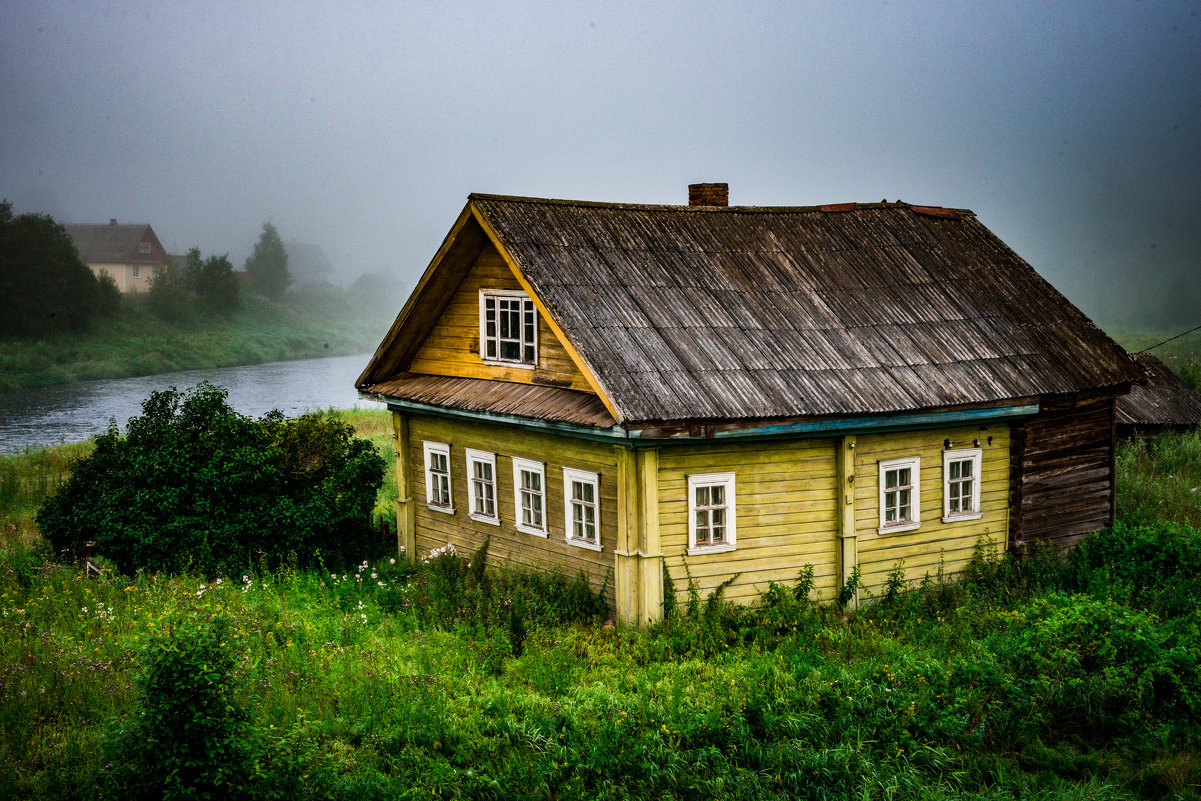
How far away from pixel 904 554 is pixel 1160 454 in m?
12.4

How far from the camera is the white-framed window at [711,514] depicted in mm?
12578

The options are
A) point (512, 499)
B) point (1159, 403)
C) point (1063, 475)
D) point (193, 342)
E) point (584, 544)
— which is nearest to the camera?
point (584, 544)

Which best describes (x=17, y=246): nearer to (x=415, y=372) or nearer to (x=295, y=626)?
(x=415, y=372)

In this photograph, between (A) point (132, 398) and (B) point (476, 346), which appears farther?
(A) point (132, 398)

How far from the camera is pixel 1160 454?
897 inches

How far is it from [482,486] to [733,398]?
187 inches

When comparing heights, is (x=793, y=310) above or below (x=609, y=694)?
above

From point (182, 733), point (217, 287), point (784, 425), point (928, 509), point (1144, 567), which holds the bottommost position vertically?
point (1144, 567)

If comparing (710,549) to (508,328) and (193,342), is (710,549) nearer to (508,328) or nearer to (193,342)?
(508,328)

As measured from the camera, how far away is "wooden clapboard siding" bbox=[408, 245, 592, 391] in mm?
13750

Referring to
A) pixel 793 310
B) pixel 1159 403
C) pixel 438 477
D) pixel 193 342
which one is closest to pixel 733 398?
pixel 793 310

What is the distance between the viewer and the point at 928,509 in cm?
1419

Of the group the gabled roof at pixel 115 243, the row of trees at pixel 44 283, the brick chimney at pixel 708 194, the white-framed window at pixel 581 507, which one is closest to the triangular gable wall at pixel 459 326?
the white-framed window at pixel 581 507

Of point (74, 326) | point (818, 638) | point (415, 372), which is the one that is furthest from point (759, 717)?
point (74, 326)
